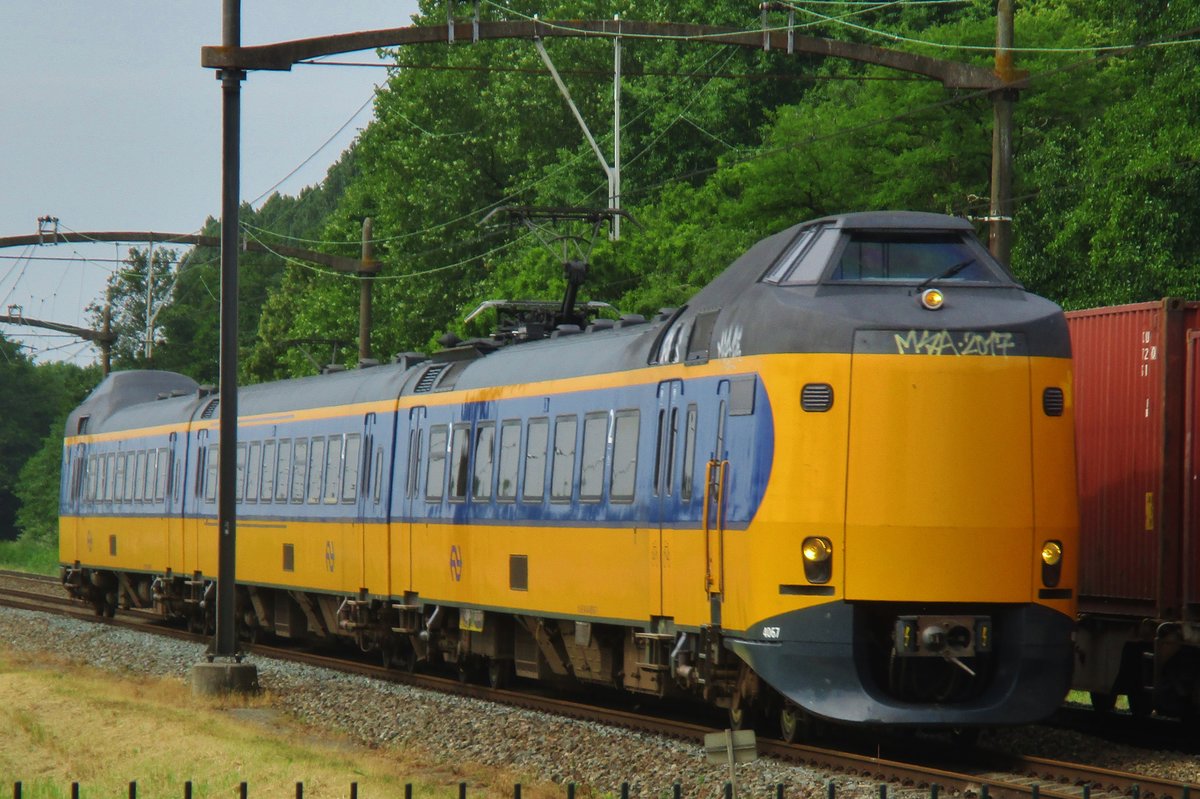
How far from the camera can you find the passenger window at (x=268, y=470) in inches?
1030

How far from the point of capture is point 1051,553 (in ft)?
42.1

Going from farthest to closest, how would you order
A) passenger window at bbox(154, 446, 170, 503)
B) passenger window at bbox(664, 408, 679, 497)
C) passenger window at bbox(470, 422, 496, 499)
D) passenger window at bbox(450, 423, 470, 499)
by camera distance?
passenger window at bbox(154, 446, 170, 503) → passenger window at bbox(450, 423, 470, 499) → passenger window at bbox(470, 422, 496, 499) → passenger window at bbox(664, 408, 679, 497)

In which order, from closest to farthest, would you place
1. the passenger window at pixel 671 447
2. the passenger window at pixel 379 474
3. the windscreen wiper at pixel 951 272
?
the windscreen wiper at pixel 951 272
the passenger window at pixel 671 447
the passenger window at pixel 379 474

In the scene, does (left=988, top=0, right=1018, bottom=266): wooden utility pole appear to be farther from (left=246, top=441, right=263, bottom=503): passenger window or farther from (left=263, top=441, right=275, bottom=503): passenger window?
(left=246, top=441, right=263, bottom=503): passenger window

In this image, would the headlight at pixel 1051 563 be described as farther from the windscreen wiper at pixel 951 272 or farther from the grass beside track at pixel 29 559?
the grass beside track at pixel 29 559

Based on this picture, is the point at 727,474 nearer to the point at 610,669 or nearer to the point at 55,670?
the point at 610,669

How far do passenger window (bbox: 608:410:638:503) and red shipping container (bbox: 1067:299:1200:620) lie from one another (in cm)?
384

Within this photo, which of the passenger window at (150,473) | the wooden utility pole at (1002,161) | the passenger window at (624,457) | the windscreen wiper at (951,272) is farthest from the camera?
the passenger window at (150,473)

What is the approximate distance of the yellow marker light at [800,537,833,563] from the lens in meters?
12.7

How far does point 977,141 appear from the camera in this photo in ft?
126

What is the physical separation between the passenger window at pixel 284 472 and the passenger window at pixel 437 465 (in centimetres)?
541

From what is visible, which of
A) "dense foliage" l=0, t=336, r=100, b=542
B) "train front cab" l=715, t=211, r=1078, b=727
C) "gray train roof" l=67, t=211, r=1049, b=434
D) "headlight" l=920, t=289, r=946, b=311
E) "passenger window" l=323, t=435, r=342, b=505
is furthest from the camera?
"dense foliage" l=0, t=336, r=100, b=542

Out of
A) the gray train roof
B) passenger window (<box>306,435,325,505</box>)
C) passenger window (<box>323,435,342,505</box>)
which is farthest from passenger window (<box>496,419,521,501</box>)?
passenger window (<box>306,435,325,505</box>)

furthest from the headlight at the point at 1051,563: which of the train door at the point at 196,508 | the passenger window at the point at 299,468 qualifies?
the train door at the point at 196,508
